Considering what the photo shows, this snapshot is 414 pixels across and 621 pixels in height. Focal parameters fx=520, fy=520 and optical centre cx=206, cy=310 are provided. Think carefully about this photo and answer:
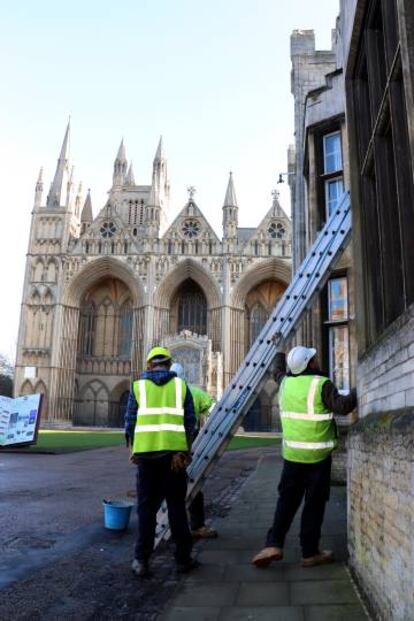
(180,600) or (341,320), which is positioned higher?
(341,320)

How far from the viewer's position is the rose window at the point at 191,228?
4291 cm

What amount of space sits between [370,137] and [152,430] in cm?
305

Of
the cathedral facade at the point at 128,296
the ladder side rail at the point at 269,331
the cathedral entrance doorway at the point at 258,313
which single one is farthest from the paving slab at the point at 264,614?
the cathedral entrance doorway at the point at 258,313

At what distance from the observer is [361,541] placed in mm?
3564

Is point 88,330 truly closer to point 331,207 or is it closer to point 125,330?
point 125,330

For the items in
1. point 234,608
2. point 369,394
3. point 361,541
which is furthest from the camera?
point 369,394

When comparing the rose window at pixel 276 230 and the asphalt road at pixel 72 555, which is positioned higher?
the rose window at pixel 276 230

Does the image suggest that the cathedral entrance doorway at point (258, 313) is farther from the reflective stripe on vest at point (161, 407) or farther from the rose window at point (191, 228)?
the reflective stripe on vest at point (161, 407)

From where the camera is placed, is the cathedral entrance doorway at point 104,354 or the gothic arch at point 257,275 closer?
the gothic arch at point 257,275

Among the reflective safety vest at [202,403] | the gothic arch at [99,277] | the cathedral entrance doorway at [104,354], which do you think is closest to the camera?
the reflective safety vest at [202,403]

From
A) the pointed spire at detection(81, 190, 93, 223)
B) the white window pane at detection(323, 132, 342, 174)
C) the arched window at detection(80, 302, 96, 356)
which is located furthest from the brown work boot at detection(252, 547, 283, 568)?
the pointed spire at detection(81, 190, 93, 223)

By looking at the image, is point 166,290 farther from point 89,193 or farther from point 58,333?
point 89,193

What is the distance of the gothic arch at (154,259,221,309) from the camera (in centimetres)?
4100

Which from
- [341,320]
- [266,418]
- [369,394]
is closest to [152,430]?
[369,394]
